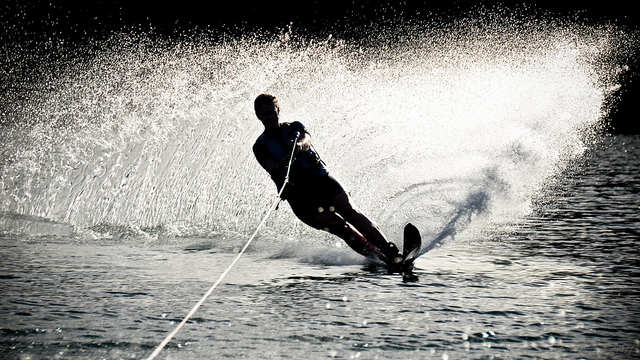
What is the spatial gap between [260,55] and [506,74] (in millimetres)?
4345

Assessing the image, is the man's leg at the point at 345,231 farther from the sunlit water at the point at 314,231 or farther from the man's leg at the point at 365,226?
the sunlit water at the point at 314,231

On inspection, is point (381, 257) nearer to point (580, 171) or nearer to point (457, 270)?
point (457, 270)

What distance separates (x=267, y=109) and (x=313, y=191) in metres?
0.74

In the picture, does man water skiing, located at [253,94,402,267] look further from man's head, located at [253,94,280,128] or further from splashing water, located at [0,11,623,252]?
splashing water, located at [0,11,623,252]

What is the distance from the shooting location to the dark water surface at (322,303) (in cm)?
294

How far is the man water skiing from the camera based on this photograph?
15.8 ft

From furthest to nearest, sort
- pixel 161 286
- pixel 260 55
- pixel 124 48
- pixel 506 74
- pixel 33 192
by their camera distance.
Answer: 1. pixel 124 48
2. pixel 506 74
3. pixel 260 55
4. pixel 33 192
5. pixel 161 286

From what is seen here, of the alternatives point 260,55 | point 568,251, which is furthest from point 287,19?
point 568,251

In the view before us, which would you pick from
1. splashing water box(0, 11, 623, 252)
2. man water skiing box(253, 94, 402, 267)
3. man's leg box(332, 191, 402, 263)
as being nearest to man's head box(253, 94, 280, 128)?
man water skiing box(253, 94, 402, 267)

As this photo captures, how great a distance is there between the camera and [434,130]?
29.0 feet

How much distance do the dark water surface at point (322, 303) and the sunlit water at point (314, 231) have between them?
2 centimetres

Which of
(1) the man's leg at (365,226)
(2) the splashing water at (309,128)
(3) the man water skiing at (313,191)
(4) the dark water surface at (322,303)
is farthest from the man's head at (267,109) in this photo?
(2) the splashing water at (309,128)

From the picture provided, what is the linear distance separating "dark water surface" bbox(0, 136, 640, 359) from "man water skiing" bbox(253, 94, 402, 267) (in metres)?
0.24

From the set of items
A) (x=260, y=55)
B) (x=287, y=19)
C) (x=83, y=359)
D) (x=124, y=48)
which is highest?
(x=287, y=19)
